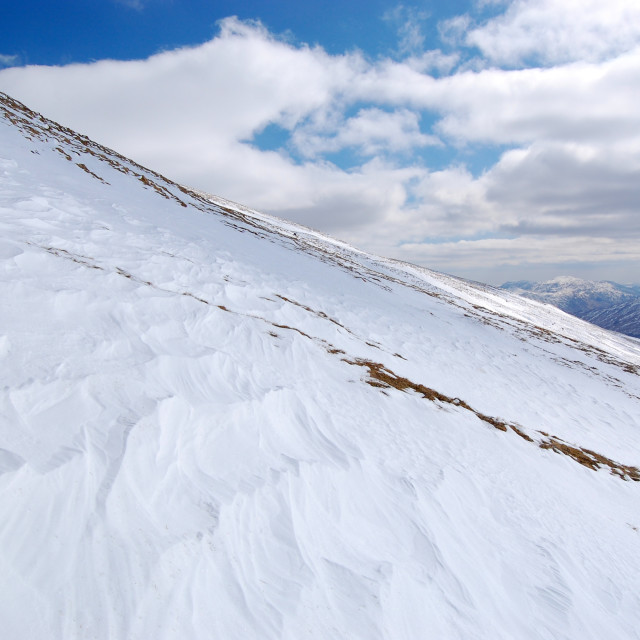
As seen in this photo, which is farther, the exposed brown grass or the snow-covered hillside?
the exposed brown grass

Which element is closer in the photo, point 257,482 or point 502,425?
point 257,482

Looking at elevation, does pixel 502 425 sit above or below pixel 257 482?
above

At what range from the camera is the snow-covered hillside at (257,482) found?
298 centimetres

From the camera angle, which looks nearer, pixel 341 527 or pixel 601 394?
pixel 341 527

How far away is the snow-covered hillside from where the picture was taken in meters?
2.98

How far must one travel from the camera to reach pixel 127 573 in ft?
9.52

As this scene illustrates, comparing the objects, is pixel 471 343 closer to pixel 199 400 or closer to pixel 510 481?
pixel 510 481

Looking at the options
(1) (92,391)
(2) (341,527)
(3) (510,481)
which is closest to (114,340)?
(1) (92,391)

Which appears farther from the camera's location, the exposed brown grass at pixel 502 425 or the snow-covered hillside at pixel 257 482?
the exposed brown grass at pixel 502 425

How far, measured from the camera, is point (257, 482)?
4199 millimetres

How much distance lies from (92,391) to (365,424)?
13.8 ft

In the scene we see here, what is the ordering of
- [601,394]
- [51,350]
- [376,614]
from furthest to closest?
[601,394] → [51,350] → [376,614]

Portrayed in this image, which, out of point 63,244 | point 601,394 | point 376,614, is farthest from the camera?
point 601,394

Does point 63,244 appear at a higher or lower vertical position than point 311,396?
higher
